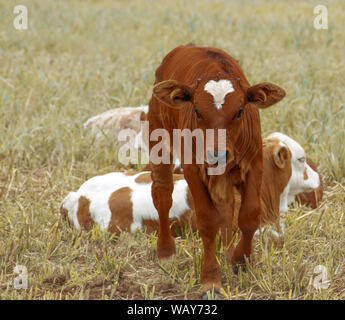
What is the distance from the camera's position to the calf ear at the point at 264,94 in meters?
3.25

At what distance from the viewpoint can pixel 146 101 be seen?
721 cm

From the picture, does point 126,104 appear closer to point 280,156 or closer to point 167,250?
point 280,156

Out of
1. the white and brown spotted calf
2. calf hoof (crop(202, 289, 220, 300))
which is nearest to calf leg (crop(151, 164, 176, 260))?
calf hoof (crop(202, 289, 220, 300))

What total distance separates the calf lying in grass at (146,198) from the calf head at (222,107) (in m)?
1.21

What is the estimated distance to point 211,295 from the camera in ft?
11.4

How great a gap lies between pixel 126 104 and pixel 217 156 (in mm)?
4187

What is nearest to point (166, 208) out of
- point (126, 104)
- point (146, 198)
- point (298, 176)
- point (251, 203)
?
point (146, 198)

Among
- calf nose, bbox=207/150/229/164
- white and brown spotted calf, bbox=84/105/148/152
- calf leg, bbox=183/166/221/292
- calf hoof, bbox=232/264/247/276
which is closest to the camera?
calf nose, bbox=207/150/229/164

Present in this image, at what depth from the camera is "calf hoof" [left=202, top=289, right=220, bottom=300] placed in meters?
3.45

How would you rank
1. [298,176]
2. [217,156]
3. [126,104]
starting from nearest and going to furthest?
[217,156], [298,176], [126,104]

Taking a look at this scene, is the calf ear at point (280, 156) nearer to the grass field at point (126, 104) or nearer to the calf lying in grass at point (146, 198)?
the calf lying in grass at point (146, 198)

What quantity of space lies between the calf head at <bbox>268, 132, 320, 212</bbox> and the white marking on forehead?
1738 millimetres

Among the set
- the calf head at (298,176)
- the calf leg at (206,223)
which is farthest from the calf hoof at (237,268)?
the calf head at (298,176)

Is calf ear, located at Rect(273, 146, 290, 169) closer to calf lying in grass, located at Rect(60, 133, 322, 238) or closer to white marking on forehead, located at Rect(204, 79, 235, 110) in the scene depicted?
calf lying in grass, located at Rect(60, 133, 322, 238)
